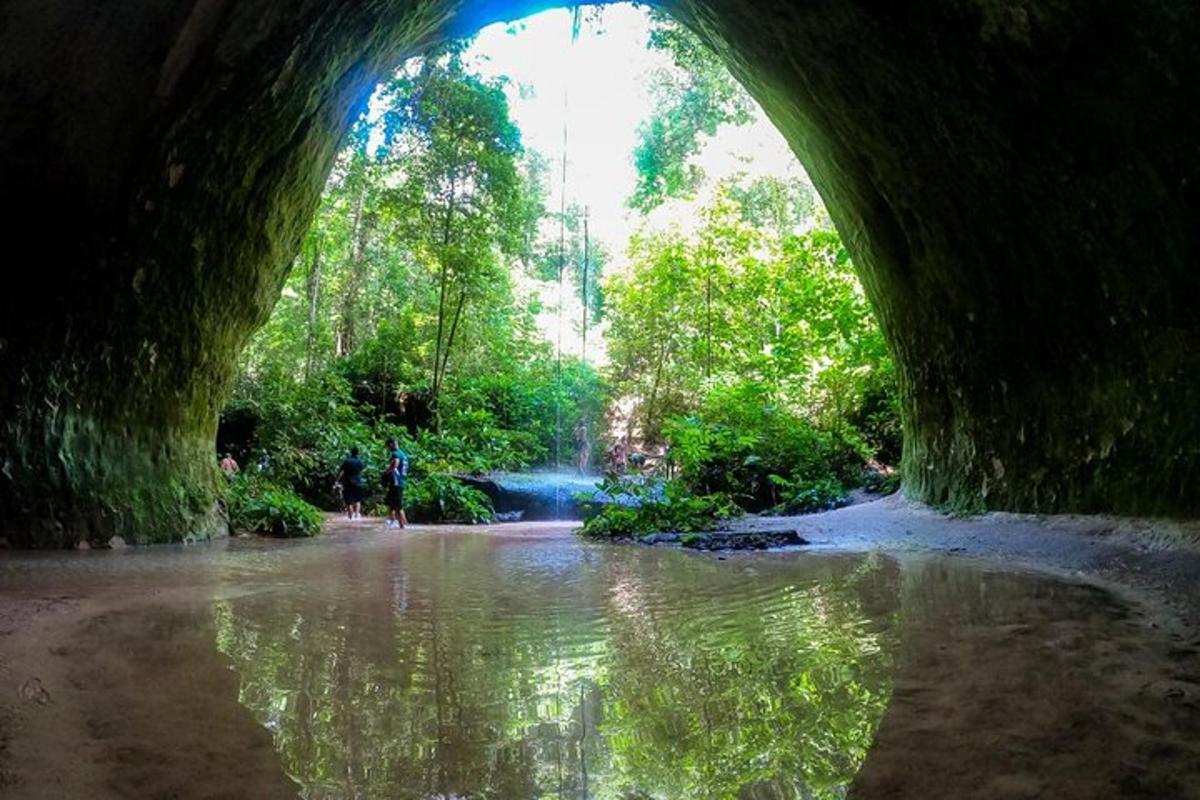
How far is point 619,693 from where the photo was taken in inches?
96.1

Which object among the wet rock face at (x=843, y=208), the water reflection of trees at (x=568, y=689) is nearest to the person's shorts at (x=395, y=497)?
the wet rock face at (x=843, y=208)

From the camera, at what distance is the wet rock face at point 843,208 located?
4.68 metres

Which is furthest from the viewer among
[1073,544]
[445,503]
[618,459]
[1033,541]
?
[618,459]

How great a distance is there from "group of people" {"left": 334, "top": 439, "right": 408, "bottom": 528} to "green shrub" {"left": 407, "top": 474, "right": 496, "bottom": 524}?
998 millimetres

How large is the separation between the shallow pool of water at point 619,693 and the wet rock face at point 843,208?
2.06 metres

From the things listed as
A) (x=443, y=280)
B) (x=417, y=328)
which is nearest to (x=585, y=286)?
(x=417, y=328)

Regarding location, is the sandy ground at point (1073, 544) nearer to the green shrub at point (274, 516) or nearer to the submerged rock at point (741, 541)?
the submerged rock at point (741, 541)

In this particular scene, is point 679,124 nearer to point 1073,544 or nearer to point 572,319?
point 572,319

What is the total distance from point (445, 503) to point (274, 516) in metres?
5.13

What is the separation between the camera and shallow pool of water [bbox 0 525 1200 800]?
177cm

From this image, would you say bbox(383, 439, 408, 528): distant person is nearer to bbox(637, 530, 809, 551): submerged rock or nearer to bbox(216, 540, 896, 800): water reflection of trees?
bbox(637, 530, 809, 551): submerged rock

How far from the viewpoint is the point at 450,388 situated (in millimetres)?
22328

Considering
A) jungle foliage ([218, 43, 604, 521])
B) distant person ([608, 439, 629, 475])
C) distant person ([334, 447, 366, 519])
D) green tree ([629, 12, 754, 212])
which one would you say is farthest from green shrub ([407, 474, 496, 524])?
green tree ([629, 12, 754, 212])

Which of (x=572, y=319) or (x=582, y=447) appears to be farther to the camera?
(x=572, y=319)
